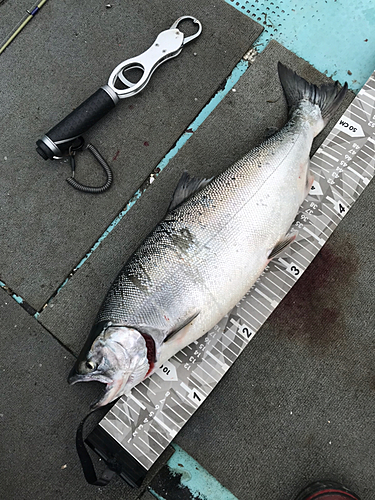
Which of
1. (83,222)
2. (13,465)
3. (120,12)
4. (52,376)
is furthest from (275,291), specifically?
(120,12)

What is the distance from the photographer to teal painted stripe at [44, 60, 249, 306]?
205cm

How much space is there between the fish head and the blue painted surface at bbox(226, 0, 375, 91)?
1.95 meters

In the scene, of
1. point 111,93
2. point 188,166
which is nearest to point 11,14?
point 111,93

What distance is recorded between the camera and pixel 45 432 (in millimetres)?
1877

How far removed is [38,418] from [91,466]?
0.44 m

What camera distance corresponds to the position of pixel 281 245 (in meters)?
1.81

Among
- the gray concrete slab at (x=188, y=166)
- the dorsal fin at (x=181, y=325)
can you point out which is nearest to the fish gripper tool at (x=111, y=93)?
the gray concrete slab at (x=188, y=166)

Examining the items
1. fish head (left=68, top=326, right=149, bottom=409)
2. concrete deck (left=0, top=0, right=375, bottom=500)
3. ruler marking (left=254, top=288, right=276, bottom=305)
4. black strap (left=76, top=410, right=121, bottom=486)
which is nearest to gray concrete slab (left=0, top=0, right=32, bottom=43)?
concrete deck (left=0, top=0, right=375, bottom=500)

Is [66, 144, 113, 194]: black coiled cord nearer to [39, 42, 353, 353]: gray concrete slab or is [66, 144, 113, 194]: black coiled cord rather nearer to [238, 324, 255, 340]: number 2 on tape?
[39, 42, 353, 353]: gray concrete slab

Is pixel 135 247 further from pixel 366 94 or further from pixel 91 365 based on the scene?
pixel 366 94

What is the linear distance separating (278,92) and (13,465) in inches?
104

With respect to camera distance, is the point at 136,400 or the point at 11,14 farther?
the point at 11,14

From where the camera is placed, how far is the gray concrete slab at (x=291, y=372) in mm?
1840

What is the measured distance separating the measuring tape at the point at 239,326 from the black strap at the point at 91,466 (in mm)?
47
